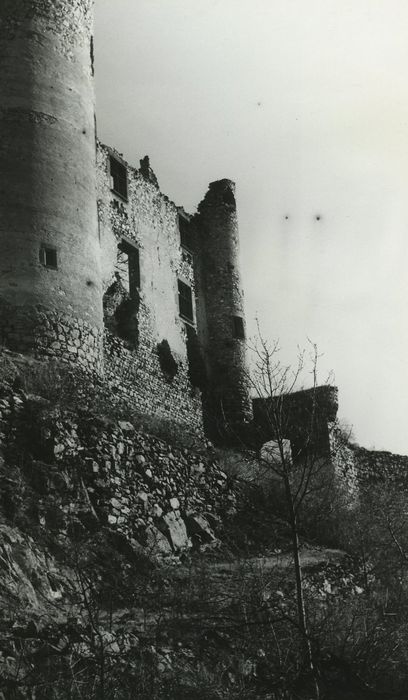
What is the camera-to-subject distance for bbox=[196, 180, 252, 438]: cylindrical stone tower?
25594 mm

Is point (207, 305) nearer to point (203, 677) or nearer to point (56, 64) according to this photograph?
point (56, 64)

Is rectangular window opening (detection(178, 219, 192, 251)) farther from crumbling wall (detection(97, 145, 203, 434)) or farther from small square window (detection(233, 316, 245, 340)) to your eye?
small square window (detection(233, 316, 245, 340))

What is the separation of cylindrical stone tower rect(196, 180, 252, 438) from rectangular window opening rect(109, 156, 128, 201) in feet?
14.0

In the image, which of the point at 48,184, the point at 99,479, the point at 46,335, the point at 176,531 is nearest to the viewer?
the point at 99,479

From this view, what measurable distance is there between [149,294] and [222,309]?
3475mm

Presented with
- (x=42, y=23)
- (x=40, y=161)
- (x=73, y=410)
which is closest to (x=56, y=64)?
(x=42, y=23)

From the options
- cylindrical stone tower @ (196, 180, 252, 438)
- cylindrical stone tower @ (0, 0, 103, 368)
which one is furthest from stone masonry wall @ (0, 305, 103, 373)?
cylindrical stone tower @ (196, 180, 252, 438)

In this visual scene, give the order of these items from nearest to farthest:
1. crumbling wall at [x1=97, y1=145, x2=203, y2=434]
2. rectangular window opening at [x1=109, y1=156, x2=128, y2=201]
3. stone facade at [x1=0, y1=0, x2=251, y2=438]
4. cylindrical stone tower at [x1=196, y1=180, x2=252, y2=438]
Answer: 1. stone facade at [x1=0, y1=0, x2=251, y2=438]
2. crumbling wall at [x1=97, y1=145, x2=203, y2=434]
3. rectangular window opening at [x1=109, y1=156, x2=128, y2=201]
4. cylindrical stone tower at [x1=196, y1=180, x2=252, y2=438]

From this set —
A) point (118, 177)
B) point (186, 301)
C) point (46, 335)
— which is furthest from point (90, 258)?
point (186, 301)

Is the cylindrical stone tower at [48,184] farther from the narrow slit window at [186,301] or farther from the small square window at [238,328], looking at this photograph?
the small square window at [238,328]

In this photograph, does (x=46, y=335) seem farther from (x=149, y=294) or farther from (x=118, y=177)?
(x=118, y=177)

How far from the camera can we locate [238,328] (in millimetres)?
26859

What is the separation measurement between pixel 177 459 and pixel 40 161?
698 cm

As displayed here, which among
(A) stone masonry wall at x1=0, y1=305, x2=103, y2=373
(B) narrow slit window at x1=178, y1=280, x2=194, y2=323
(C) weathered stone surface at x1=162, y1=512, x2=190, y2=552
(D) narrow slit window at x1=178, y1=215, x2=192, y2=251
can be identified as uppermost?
(D) narrow slit window at x1=178, y1=215, x2=192, y2=251
